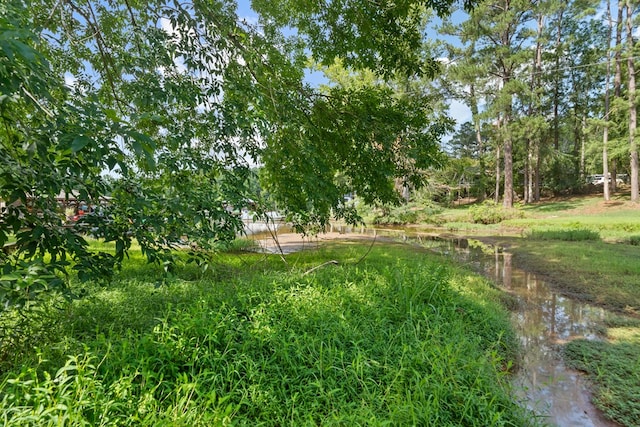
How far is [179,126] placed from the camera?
10.00ft

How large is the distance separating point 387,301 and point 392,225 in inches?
603

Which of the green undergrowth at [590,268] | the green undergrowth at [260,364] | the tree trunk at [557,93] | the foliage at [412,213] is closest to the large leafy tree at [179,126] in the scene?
the green undergrowth at [260,364]

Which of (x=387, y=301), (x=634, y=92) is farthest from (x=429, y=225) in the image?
(x=387, y=301)

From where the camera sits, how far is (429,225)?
17.6m

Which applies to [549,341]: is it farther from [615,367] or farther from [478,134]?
[478,134]

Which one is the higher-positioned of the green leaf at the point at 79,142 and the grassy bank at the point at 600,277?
the green leaf at the point at 79,142

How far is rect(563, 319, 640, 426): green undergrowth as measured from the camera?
2475 millimetres

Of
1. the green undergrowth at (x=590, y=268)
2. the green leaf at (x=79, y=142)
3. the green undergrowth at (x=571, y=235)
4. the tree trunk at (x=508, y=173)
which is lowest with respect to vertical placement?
the green undergrowth at (x=590, y=268)

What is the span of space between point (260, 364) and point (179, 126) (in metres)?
2.28

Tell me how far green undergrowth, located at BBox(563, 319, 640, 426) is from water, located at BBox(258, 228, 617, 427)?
Result: 0.30ft

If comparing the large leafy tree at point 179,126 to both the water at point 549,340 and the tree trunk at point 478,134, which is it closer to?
the water at point 549,340

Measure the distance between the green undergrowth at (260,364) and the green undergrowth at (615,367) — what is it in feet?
2.17

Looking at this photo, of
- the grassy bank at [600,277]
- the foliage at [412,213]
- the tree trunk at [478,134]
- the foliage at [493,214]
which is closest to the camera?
the grassy bank at [600,277]

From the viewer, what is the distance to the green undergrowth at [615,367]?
2.47 metres
